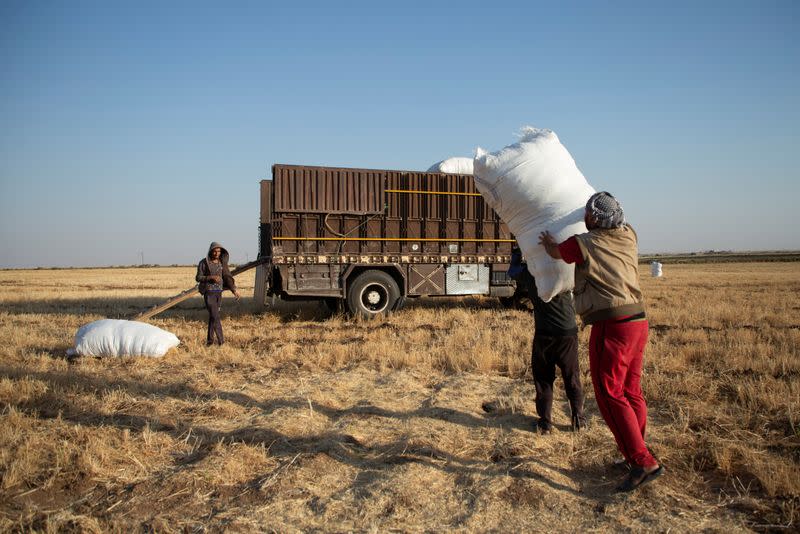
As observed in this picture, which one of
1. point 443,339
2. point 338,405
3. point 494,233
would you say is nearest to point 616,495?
point 338,405

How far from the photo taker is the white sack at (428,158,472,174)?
11.6 metres

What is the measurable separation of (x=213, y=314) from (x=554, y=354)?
17.6ft

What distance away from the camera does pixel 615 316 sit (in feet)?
10.7

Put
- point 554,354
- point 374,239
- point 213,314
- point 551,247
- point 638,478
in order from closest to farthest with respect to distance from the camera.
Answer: point 638,478 → point 551,247 → point 554,354 → point 213,314 → point 374,239

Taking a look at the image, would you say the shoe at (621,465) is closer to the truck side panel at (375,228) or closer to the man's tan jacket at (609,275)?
the man's tan jacket at (609,275)

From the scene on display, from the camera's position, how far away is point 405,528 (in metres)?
2.91

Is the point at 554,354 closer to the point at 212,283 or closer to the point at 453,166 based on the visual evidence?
the point at 212,283

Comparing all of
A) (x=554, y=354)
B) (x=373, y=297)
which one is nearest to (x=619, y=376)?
(x=554, y=354)

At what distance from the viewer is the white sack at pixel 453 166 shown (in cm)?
1165

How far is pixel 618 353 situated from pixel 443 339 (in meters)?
5.16

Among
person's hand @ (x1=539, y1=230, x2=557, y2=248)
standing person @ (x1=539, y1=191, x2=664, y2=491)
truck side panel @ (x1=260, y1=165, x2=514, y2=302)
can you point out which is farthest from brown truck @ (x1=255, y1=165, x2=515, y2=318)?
standing person @ (x1=539, y1=191, x2=664, y2=491)

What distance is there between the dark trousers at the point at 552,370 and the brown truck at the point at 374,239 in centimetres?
657

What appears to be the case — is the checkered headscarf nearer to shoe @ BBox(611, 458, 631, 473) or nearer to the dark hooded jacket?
shoe @ BBox(611, 458, 631, 473)

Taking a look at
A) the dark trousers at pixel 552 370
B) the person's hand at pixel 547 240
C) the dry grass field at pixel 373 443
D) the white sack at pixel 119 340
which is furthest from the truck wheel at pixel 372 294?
the person's hand at pixel 547 240
